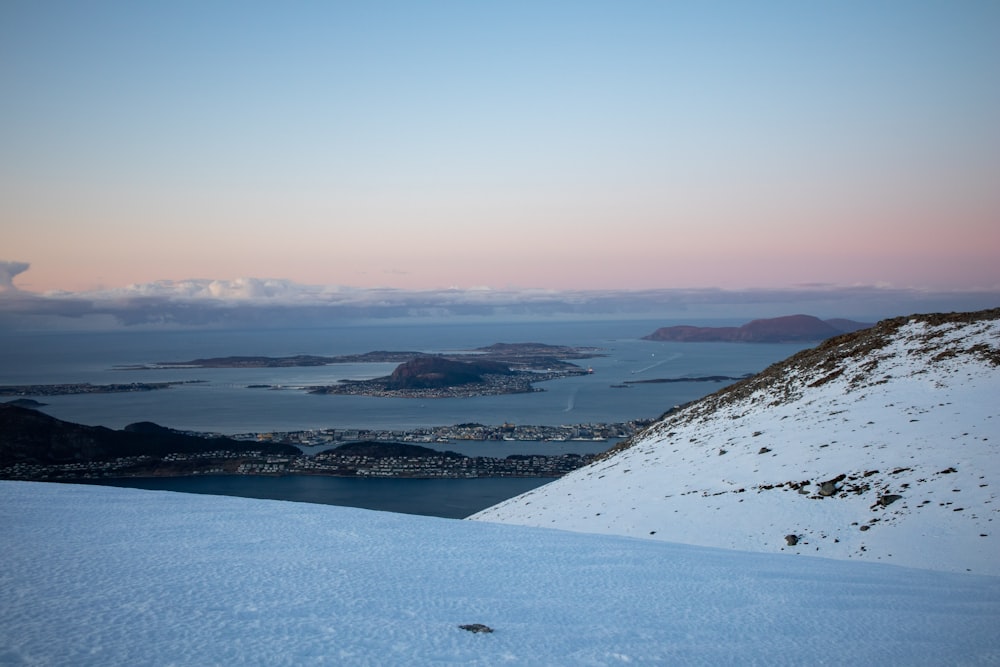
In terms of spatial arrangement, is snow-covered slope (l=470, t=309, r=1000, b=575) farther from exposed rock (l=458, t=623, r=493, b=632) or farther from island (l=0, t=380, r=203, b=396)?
island (l=0, t=380, r=203, b=396)

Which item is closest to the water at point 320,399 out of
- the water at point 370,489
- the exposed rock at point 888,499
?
the water at point 370,489

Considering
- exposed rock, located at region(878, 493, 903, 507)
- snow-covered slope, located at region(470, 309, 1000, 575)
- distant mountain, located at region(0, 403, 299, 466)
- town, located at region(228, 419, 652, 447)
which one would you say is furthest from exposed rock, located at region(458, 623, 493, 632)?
town, located at region(228, 419, 652, 447)

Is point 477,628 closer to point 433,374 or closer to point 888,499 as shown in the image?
point 888,499

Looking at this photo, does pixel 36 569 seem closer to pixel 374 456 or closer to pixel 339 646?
pixel 339 646

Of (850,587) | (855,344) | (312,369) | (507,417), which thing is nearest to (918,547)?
(850,587)

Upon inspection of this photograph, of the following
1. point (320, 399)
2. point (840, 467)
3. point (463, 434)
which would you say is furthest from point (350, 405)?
point (840, 467)

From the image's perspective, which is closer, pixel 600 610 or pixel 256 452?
pixel 600 610
